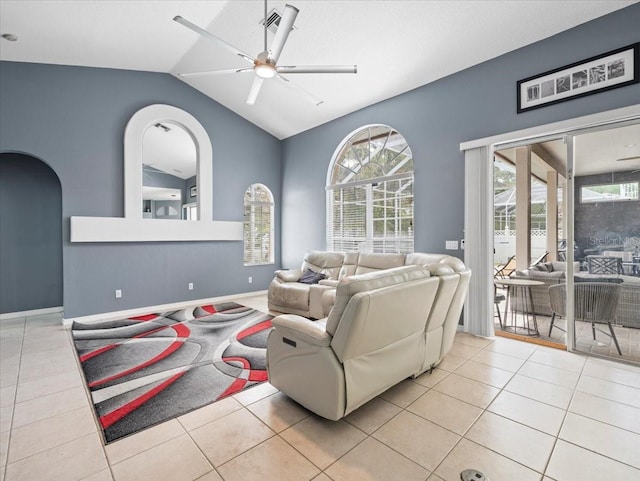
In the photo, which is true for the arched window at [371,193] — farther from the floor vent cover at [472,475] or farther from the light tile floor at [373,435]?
the floor vent cover at [472,475]

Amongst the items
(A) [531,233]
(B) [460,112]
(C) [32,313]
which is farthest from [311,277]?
(C) [32,313]

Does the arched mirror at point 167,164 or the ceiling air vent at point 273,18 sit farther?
the arched mirror at point 167,164

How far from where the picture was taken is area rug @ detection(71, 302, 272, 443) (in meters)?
2.32

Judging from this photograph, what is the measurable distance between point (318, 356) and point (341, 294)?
456 millimetres

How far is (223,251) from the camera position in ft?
19.8

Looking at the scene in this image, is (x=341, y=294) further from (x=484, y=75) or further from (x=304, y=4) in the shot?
(x=484, y=75)

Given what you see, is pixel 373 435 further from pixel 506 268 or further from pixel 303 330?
pixel 506 268

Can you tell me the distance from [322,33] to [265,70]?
1351mm

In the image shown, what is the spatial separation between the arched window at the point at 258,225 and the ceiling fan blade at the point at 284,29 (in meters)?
3.70

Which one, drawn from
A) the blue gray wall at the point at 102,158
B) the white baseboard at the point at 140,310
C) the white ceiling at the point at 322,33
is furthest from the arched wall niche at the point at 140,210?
the white baseboard at the point at 140,310

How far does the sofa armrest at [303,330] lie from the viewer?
197 cm

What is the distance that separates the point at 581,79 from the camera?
3.17m

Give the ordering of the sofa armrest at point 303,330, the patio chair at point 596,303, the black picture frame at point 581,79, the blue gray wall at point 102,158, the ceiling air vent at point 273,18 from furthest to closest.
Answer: the blue gray wall at point 102,158 → the ceiling air vent at point 273,18 → the patio chair at point 596,303 → the black picture frame at point 581,79 → the sofa armrest at point 303,330

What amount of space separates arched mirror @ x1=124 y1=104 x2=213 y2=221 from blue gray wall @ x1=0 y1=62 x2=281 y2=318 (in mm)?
173
